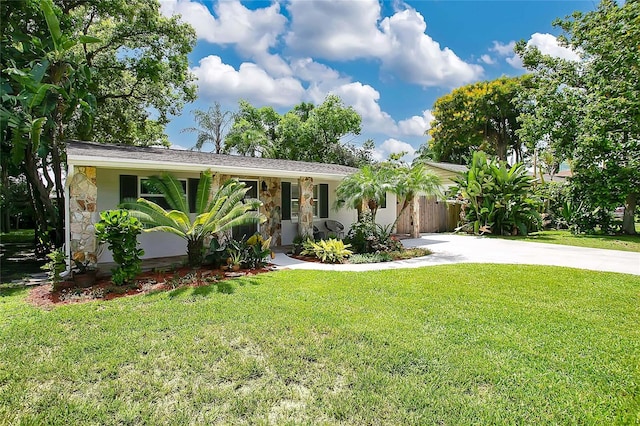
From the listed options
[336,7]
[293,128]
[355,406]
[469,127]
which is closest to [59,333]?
[355,406]

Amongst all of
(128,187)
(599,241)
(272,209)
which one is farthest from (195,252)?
(599,241)

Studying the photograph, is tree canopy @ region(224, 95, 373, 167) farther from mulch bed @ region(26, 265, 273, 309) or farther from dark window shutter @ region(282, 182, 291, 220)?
mulch bed @ region(26, 265, 273, 309)

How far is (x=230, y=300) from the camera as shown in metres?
6.16

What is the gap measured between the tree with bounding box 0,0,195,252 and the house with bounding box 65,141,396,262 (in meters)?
1.60

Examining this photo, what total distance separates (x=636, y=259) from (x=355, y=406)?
1156 centimetres

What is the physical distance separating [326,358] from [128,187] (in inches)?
335

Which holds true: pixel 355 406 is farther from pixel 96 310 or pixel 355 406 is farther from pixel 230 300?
pixel 96 310

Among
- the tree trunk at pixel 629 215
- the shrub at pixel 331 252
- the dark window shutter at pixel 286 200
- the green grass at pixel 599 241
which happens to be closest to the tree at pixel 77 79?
the dark window shutter at pixel 286 200

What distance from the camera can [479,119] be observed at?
32.0 m

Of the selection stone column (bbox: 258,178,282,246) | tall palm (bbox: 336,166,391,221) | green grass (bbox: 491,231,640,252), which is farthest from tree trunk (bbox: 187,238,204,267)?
green grass (bbox: 491,231,640,252)

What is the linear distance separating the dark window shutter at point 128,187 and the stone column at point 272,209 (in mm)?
4127

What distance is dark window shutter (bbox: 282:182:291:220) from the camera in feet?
43.1

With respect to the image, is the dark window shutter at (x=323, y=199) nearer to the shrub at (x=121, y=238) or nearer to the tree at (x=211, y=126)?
the shrub at (x=121, y=238)

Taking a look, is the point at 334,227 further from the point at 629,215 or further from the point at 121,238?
the point at 629,215
